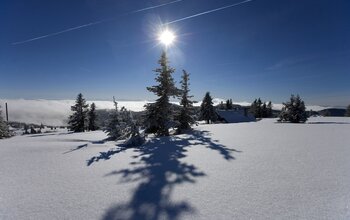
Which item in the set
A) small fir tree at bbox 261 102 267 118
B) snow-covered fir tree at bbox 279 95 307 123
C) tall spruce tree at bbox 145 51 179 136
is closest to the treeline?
small fir tree at bbox 261 102 267 118

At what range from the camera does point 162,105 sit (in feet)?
52.6

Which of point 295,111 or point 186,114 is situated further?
point 295,111

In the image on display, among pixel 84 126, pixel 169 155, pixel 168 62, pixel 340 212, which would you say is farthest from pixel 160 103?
pixel 84 126

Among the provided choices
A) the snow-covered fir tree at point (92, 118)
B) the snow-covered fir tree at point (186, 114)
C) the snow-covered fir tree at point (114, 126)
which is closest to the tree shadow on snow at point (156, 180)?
the snow-covered fir tree at point (114, 126)

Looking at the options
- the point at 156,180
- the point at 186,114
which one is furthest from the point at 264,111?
the point at 156,180

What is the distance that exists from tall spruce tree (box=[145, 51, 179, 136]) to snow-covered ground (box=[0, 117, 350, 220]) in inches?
315

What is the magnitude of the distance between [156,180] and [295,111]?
29.8 meters

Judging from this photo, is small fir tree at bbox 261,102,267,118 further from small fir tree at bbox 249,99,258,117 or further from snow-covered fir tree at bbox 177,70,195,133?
snow-covered fir tree at bbox 177,70,195,133

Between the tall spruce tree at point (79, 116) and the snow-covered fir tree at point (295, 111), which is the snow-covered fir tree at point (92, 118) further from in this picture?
the snow-covered fir tree at point (295, 111)

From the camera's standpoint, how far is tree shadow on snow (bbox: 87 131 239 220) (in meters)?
3.59

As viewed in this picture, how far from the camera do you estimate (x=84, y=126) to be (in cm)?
4609

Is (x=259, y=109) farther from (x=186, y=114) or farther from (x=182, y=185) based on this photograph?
(x=182, y=185)

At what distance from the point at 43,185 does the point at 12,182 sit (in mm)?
849

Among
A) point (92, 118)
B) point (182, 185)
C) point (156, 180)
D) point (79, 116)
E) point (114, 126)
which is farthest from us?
point (92, 118)
